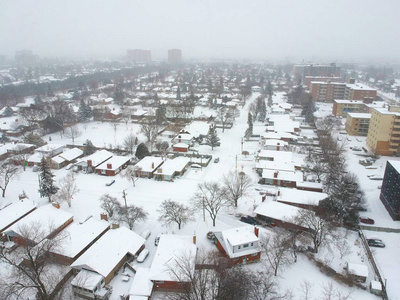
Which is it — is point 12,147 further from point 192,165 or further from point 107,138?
point 192,165

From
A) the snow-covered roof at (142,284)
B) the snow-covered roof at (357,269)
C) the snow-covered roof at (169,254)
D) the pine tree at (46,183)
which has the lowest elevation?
the snow-covered roof at (357,269)

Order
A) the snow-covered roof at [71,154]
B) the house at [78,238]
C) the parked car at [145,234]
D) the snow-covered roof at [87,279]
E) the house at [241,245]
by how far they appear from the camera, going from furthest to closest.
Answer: the snow-covered roof at [71,154]
the parked car at [145,234]
the house at [78,238]
the house at [241,245]
the snow-covered roof at [87,279]

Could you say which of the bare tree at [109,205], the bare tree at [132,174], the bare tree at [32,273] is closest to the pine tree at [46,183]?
the bare tree at [32,273]

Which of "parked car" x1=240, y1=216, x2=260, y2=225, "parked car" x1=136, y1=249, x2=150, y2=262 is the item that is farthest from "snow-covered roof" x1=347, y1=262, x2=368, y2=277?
"parked car" x1=136, y1=249, x2=150, y2=262

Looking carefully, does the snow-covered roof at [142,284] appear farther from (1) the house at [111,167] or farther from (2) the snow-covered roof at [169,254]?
(1) the house at [111,167]

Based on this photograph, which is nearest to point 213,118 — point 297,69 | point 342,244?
point 342,244

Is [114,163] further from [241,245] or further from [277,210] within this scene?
[241,245]

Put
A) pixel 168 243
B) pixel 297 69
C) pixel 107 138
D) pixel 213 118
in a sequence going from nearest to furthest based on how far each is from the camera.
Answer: pixel 168 243, pixel 107 138, pixel 213 118, pixel 297 69
